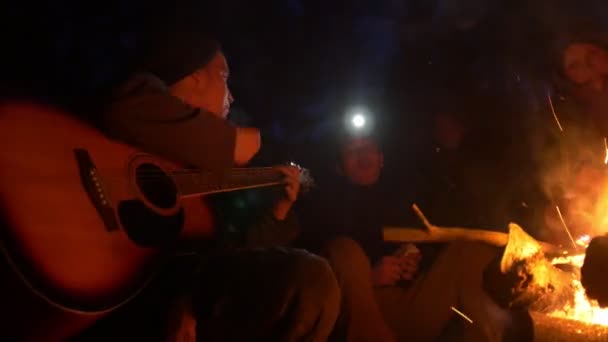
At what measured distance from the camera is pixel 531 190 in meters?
4.76

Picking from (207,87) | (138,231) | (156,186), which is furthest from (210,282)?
(207,87)

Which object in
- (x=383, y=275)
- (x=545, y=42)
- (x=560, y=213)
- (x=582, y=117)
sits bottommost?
(x=383, y=275)

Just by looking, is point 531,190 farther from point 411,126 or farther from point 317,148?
point 317,148

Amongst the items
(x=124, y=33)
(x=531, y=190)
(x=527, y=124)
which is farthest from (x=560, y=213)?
(x=124, y=33)

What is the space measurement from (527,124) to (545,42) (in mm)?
876

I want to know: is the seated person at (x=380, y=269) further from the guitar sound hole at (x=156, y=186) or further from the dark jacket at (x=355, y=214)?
the guitar sound hole at (x=156, y=186)

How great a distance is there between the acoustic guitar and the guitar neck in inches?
2.7

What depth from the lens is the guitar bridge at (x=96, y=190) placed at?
1.75 m

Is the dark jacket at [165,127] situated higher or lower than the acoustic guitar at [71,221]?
higher

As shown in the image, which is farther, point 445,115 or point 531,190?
point 445,115

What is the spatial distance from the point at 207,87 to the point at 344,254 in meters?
1.46

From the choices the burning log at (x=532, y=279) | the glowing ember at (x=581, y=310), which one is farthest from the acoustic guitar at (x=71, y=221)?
the glowing ember at (x=581, y=310)

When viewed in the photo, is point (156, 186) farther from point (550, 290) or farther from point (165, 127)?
point (550, 290)

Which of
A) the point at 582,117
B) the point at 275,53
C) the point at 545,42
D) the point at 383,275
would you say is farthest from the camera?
the point at 275,53
